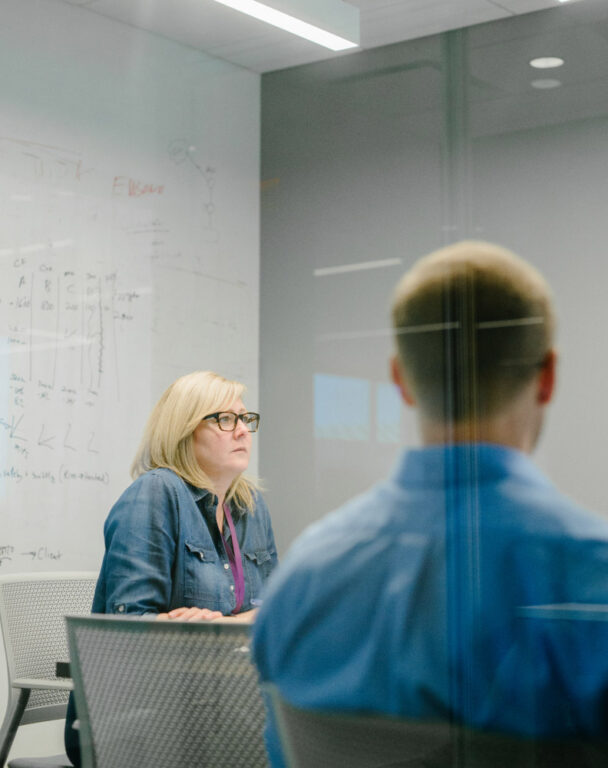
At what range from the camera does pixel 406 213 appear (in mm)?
1698

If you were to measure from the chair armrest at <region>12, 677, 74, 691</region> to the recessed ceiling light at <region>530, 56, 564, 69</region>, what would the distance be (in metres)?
1.63

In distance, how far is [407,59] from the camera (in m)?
1.72

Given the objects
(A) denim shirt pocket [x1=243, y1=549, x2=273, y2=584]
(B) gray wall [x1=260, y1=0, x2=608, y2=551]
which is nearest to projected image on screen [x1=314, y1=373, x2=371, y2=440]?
(B) gray wall [x1=260, y1=0, x2=608, y2=551]

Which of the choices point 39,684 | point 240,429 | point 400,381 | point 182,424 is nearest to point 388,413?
point 400,381

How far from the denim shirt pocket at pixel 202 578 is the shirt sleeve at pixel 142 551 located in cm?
4

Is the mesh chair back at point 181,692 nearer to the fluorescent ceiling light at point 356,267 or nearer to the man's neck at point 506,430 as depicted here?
the man's neck at point 506,430

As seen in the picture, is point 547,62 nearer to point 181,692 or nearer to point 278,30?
point 278,30

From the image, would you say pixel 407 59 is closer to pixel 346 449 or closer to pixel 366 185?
pixel 366 185

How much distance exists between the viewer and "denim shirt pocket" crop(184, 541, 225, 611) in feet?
7.05

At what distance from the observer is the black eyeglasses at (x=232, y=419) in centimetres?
205

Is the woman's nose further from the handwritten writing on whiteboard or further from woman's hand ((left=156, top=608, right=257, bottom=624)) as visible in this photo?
the handwritten writing on whiteboard

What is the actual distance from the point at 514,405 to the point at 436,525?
0.19 metres

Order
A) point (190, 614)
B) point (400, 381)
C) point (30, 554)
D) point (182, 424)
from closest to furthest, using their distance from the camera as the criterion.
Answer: point (400, 381)
point (190, 614)
point (182, 424)
point (30, 554)

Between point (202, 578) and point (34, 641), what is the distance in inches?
27.9
